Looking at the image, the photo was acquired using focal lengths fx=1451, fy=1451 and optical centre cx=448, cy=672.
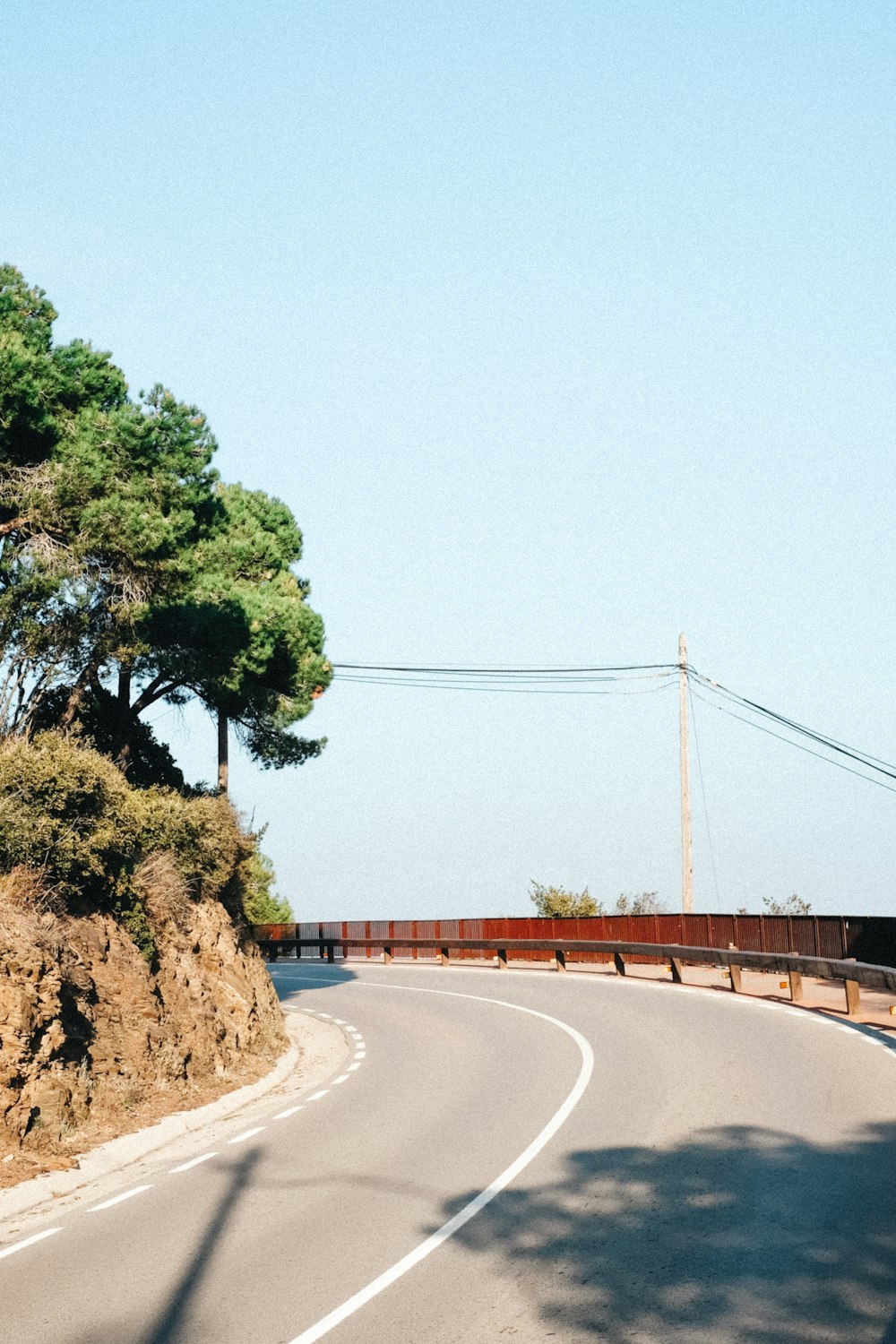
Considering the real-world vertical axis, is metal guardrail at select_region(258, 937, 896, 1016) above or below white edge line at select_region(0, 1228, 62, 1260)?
above

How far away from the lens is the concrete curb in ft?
41.7

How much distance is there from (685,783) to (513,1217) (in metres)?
38.2

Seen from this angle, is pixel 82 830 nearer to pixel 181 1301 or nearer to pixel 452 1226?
pixel 452 1226

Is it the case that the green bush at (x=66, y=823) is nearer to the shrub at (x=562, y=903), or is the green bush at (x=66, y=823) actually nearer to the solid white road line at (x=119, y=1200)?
the solid white road line at (x=119, y=1200)

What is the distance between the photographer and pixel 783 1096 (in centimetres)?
1511

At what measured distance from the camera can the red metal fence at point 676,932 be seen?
28.9 m

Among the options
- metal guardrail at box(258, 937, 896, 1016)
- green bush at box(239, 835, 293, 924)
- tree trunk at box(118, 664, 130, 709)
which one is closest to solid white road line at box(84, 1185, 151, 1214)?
metal guardrail at box(258, 937, 896, 1016)

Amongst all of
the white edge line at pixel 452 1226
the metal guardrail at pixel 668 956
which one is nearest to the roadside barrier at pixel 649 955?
the metal guardrail at pixel 668 956

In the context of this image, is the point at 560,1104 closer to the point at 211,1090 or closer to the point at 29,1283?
the point at 211,1090

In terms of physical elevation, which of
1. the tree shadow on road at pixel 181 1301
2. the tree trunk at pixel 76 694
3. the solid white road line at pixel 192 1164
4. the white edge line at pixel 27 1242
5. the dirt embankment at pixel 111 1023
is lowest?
the white edge line at pixel 27 1242

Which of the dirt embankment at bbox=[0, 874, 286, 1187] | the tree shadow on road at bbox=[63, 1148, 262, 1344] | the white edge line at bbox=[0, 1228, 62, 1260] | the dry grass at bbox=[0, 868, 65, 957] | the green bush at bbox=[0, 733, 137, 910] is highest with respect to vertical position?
the green bush at bbox=[0, 733, 137, 910]

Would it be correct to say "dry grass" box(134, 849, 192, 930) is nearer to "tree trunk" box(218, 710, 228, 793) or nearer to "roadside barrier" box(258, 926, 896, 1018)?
"roadside barrier" box(258, 926, 896, 1018)

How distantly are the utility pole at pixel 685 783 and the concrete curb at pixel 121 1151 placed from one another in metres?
25.6

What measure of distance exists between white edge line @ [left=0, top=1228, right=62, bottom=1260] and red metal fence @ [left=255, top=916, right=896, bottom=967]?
1998 cm
